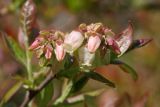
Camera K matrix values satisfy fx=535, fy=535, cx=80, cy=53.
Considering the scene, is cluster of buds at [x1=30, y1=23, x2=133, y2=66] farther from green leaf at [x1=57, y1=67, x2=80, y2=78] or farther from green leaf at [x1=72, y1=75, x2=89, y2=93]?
green leaf at [x1=72, y1=75, x2=89, y2=93]

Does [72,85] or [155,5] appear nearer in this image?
[72,85]

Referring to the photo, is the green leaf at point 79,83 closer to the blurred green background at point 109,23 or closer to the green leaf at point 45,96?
the green leaf at point 45,96

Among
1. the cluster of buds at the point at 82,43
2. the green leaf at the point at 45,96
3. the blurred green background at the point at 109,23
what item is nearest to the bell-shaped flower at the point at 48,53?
the cluster of buds at the point at 82,43

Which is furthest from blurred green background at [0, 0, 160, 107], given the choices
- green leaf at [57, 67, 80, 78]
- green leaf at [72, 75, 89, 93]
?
green leaf at [57, 67, 80, 78]

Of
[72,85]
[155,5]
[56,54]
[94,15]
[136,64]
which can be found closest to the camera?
[56,54]

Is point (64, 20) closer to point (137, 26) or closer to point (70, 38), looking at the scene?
point (137, 26)

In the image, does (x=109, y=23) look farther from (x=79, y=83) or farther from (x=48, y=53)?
(x=48, y=53)

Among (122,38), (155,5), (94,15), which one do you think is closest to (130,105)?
(122,38)

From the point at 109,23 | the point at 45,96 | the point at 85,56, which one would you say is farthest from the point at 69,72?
the point at 109,23
